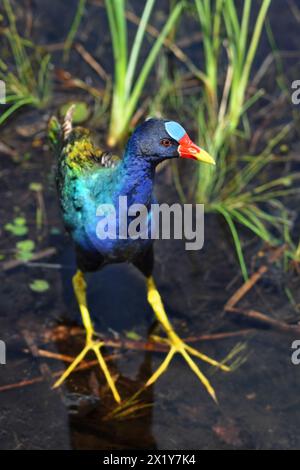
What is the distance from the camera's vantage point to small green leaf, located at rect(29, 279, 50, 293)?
4625mm

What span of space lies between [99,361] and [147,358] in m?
0.27

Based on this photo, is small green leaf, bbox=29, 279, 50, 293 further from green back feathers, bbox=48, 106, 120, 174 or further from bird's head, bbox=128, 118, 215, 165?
→ bird's head, bbox=128, 118, 215, 165

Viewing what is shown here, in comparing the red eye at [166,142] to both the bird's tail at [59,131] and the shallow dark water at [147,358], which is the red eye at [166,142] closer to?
the bird's tail at [59,131]

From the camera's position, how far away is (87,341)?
433 cm

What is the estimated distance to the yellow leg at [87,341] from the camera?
4168 mm

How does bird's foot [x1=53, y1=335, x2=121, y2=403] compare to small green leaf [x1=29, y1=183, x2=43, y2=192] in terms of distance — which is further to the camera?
small green leaf [x1=29, y1=183, x2=43, y2=192]

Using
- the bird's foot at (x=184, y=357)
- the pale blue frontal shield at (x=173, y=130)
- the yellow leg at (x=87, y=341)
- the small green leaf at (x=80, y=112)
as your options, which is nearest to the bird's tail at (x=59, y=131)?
the yellow leg at (x=87, y=341)

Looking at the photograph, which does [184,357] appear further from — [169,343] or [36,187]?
[36,187]

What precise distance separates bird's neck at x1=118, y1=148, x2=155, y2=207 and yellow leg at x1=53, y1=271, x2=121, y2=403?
787 mm

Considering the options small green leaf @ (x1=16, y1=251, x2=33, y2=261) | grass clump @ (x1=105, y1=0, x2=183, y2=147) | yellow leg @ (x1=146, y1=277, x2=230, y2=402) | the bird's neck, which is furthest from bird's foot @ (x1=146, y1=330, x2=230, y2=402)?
grass clump @ (x1=105, y1=0, x2=183, y2=147)

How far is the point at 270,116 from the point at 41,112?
1.71m

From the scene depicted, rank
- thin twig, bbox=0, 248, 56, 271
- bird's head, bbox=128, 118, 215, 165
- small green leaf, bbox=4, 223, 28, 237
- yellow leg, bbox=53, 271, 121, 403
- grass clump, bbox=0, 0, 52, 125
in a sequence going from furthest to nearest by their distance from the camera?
grass clump, bbox=0, 0, 52, 125
small green leaf, bbox=4, 223, 28, 237
thin twig, bbox=0, 248, 56, 271
yellow leg, bbox=53, 271, 121, 403
bird's head, bbox=128, 118, 215, 165

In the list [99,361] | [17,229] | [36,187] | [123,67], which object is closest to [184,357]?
[99,361]
